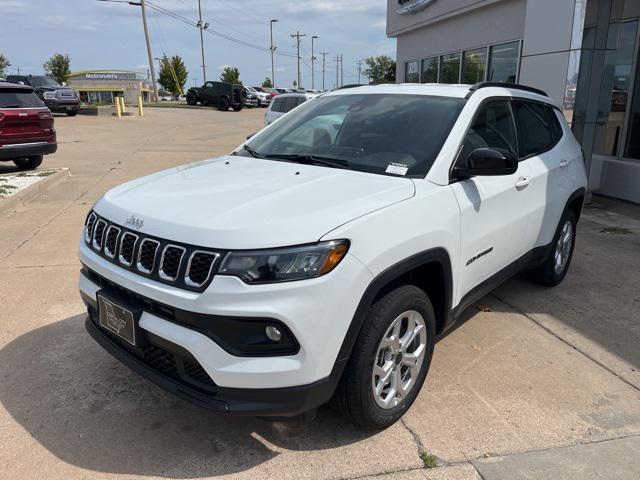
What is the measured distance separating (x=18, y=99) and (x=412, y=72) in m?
11.5

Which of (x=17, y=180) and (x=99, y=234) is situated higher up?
(x=99, y=234)

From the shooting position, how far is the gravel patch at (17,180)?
8344 millimetres

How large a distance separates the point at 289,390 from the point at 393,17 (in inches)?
678

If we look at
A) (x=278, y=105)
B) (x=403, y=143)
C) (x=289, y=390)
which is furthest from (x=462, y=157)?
(x=278, y=105)

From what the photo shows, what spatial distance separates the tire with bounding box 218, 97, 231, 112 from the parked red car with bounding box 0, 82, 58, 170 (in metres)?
27.3

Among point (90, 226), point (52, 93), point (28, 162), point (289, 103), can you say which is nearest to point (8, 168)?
Answer: point (28, 162)

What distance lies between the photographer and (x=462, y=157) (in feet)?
10.5

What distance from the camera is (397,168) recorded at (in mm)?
3072

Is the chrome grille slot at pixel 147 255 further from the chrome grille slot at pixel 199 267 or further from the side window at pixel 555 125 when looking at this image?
the side window at pixel 555 125

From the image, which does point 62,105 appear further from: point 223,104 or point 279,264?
point 279,264

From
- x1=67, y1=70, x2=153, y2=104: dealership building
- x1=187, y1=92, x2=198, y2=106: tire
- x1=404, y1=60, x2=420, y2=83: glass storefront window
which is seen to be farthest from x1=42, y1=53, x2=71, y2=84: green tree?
x1=404, y1=60, x2=420, y2=83: glass storefront window

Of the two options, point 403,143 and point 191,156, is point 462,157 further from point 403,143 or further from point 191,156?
point 191,156

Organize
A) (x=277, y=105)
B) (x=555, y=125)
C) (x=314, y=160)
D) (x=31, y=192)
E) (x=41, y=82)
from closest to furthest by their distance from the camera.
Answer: (x=314, y=160) → (x=555, y=125) → (x=31, y=192) → (x=277, y=105) → (x=41, y=82)

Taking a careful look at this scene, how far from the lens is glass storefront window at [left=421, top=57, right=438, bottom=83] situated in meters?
15.4
